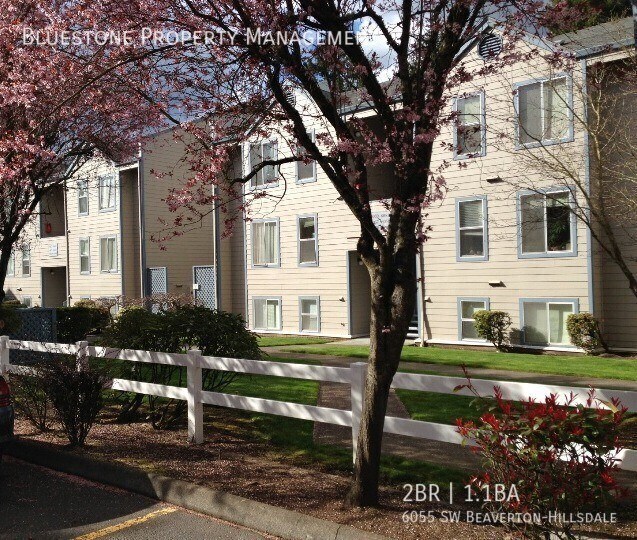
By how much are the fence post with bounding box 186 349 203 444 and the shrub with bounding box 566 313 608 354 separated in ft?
36.9

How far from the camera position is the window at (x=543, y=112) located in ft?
52.1

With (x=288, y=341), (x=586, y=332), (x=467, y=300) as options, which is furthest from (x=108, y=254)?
(x=586, y=332)

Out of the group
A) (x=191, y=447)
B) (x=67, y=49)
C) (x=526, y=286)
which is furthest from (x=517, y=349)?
(x=67, y=49)

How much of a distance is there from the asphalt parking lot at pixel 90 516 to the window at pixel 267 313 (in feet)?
55.1

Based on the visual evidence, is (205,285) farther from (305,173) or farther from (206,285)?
(305,173)

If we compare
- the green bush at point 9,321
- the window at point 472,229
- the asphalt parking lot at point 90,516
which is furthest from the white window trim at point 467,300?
the asphalt parking lot at point 90,516

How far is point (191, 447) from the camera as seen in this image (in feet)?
25.5

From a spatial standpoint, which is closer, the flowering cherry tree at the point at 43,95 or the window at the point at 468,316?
the flowering cherry tree at the point at 43,95

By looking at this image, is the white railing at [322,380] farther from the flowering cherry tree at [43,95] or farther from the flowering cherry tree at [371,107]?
the flowering cherry tree at [43,95]

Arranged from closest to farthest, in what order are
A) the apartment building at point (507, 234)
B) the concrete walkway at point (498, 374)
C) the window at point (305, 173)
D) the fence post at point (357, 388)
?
the fence post at point (357, 388), the concrete walkway at point (498, 374), the apartment building at point (507, 234), the window at point (305, 173)

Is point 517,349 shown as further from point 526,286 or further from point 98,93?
point 98,93

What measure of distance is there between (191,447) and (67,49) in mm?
7012

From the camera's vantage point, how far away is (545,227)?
16969mm

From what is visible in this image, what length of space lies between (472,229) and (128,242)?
57.5ft
